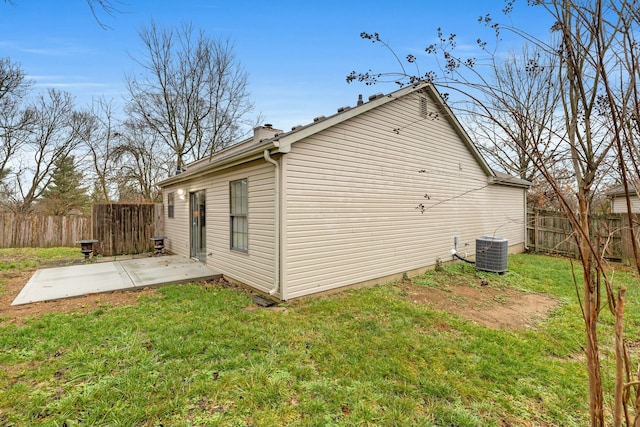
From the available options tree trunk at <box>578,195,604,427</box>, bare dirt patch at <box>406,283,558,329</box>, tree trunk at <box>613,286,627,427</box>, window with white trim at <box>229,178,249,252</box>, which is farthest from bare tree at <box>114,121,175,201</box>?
tree trunk at <box>613,286,627,427</box>

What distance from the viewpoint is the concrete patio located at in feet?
18.3

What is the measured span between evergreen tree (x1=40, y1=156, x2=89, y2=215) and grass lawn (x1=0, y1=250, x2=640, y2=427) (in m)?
16.9

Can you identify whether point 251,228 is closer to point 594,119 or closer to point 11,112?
point 594,119

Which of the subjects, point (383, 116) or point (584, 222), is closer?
point (584, 222)

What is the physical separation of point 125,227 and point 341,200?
8.83 meters

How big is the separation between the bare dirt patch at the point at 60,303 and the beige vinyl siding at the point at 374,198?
3055 mm

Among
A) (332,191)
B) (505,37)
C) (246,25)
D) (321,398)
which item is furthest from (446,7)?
(246,25)

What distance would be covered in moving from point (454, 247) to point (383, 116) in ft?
14.9

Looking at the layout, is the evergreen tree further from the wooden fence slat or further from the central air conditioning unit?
the central air conditioning unit

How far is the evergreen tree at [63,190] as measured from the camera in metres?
17.0

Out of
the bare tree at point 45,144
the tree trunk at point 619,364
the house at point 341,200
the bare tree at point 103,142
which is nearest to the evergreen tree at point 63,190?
the bare tree at point 45,144

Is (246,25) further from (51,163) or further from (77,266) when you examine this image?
(51,163)

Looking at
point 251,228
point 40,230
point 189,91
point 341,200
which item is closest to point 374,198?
point 341,200

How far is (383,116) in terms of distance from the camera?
263 inches
